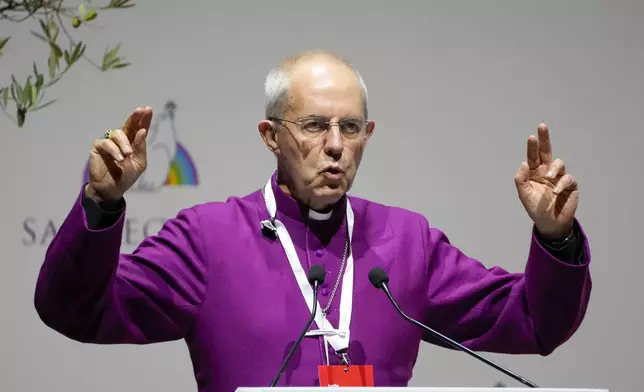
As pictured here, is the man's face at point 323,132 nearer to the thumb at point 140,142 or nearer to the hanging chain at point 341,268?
the hanging chain at point 341,268

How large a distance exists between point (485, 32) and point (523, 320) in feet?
5.32

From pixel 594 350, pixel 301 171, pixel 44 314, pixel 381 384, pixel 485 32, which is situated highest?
pixel 485 32

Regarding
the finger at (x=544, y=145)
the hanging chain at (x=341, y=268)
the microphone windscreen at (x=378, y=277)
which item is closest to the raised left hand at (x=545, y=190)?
the finger at (x=544, y=145)

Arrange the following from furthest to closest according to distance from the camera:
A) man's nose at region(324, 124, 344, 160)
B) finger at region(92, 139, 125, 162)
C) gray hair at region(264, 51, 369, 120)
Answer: gray hair at region(264, 51, 369, 120)
man's nose at region(324, 124, 344, 160)
finger at region(92, 139, 125, 162)

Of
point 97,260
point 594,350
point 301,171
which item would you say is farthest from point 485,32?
point 97,260

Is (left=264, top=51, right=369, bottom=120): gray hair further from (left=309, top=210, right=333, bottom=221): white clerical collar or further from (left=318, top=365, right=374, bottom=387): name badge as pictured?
(left=318, top=365, right=374, bottom=387): name badge

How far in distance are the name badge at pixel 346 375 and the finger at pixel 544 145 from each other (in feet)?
2.29

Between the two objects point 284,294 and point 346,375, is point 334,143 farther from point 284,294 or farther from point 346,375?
point 346,375

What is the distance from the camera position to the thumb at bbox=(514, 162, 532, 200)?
2730 mm

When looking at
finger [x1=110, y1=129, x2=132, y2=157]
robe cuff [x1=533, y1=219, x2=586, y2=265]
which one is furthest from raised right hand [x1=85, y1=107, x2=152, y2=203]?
robe cuff [x1=533, y1=219, x2=586, y2=265]

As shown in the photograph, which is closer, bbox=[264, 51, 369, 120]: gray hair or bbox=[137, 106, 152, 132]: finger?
bbox=[137, 106, 152, 132]: finger

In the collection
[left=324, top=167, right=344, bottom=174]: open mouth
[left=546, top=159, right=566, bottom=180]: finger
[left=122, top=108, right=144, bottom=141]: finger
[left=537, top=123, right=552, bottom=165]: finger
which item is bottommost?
[left=546, top=159, right=566, bottom=180]: finger

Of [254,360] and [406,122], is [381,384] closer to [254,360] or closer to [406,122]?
[254,360]

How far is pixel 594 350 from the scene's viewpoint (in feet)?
13.8
